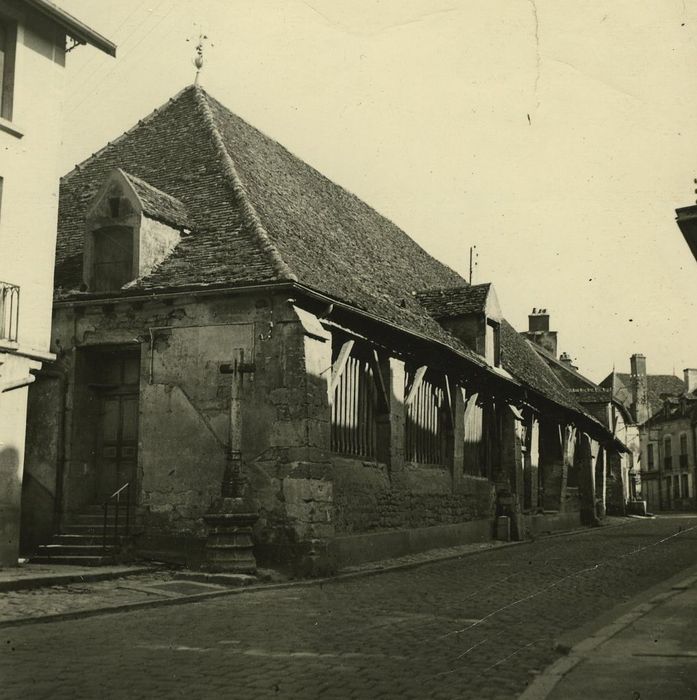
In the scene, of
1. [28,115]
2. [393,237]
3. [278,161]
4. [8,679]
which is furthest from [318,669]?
[393,237]

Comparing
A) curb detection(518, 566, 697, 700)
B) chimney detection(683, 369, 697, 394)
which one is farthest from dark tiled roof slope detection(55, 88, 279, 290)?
chimney detection(683, 369, 697, 394)

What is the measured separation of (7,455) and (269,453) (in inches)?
138

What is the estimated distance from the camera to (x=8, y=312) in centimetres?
1221

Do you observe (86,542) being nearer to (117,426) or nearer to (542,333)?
(117,426)

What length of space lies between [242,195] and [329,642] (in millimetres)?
9145

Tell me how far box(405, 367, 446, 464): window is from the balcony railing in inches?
286

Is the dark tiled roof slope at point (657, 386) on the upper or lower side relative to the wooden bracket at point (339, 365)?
upper

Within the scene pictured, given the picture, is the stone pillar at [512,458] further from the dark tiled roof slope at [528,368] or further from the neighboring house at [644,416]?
the neighboring house at [644,416]

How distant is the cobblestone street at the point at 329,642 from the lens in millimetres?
5793

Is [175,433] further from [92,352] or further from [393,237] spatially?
[393,237]

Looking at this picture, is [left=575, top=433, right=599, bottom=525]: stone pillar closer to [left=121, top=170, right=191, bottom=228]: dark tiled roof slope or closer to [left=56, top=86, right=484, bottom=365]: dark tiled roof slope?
[left=56, top=86, right=484, bottom=365]: dark tiled roof slope

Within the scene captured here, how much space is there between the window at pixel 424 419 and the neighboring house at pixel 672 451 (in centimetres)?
4737

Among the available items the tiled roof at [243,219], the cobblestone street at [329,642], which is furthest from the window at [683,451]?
the cobblestone street at [329,642]

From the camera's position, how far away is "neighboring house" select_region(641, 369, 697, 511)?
6312 centimetres
